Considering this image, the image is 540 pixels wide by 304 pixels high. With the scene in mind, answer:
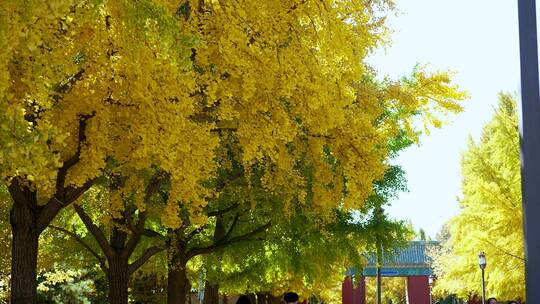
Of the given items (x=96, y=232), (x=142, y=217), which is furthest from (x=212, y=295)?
(x=142, y=217)

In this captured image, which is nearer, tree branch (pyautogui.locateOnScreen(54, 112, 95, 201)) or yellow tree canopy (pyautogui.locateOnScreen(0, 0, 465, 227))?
yellow tree canopy (pyautogui.locateOnScreen(0, 0, 465, 227))

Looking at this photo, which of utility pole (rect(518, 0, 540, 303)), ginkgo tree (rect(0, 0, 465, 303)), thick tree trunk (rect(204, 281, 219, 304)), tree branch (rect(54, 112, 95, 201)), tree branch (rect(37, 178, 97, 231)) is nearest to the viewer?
utility pole (rect(518, 0, 540, 303))

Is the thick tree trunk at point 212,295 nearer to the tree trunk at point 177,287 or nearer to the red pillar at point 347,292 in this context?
the tree trunk at point 177,287

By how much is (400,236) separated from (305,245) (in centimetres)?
255

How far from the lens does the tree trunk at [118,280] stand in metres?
18.7

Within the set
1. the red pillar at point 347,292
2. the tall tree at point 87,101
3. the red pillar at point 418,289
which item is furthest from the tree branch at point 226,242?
the red pillar at point 418,289

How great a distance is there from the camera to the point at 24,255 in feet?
42.3

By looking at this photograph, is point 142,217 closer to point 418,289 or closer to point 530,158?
point 530,158

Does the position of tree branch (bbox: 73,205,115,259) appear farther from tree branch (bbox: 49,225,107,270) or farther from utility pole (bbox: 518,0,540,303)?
utility pole (bbox: 518,0,540,303)

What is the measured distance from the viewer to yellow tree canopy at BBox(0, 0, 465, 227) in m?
8.43

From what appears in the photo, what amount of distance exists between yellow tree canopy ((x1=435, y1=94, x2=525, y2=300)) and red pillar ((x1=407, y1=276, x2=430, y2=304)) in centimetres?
3848

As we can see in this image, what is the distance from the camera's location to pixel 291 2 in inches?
413

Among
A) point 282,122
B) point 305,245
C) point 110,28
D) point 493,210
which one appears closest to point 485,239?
point 493,210

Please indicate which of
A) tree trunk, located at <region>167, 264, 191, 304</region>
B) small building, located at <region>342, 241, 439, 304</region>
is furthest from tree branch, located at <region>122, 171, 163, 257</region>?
small building, located at <region>342, 241, 439, 304</region>
